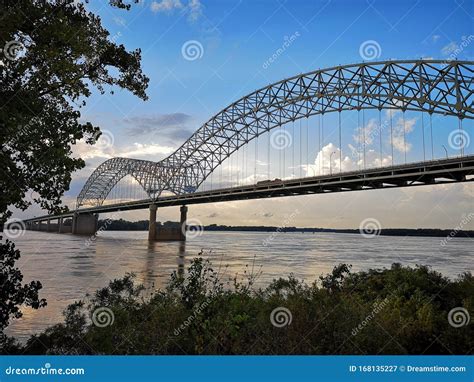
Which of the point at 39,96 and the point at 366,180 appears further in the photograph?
the point at 366,180

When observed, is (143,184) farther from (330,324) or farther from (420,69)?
(330,324)

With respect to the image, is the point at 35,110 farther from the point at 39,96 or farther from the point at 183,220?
the point at 183,220

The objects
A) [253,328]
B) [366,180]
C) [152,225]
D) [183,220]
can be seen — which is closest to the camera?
[253,328]

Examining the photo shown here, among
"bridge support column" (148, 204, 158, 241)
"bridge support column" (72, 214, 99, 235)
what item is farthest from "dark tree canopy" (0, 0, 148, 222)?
"bridge support column" (72, 214, 99, 235)

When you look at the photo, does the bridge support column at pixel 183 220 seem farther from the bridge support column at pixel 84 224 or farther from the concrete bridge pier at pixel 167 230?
the bridge support column at pixel 84 224

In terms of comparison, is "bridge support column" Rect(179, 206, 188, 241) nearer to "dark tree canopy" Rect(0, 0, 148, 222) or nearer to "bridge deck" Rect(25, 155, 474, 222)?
"bridge deck" Rect(25, 155, 474, 222)

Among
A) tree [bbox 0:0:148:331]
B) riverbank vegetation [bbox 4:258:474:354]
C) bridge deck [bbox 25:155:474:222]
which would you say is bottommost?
riverbank vegetation [bbox 4:258:474:354]

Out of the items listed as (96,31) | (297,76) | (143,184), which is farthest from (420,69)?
(143,184)

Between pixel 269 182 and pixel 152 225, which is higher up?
pixel 269 182

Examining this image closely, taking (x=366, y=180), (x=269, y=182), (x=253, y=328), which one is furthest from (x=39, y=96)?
(x=269, y=182)
